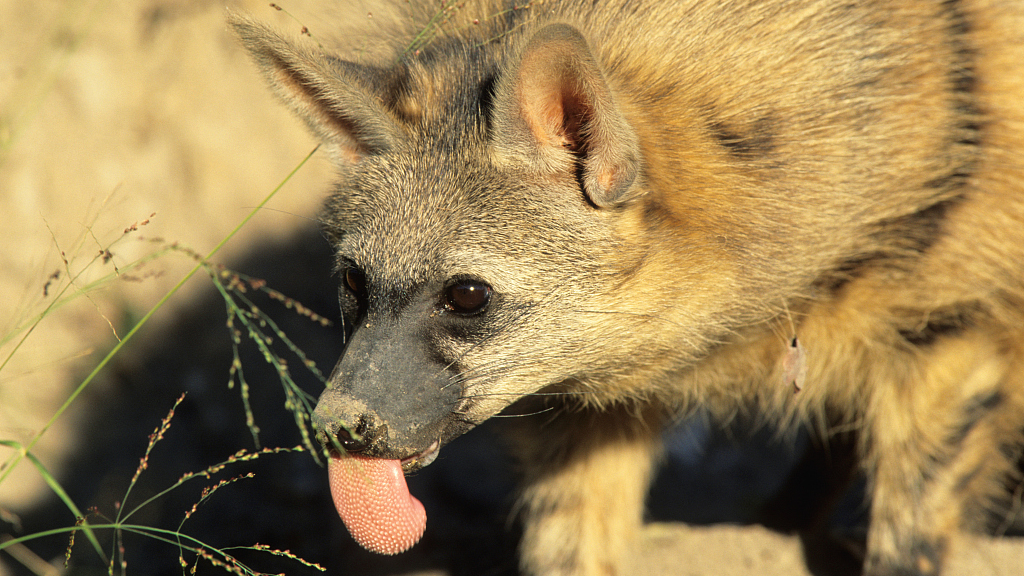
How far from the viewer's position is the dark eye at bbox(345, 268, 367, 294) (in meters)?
2.30

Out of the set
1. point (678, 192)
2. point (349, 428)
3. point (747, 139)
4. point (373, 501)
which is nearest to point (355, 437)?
point (349, 428)

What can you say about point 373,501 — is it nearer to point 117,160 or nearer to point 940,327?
point 940,327

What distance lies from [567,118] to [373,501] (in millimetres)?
1074

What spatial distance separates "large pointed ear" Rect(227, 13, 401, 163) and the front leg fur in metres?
1.26

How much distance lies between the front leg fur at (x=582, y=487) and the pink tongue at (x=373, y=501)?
3.34 feet

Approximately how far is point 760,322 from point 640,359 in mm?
396

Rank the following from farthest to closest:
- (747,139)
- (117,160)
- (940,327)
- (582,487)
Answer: (117,160) → (582,487) → (940,327) → (747,139)

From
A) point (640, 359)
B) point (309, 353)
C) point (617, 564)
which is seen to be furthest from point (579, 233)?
point (309, 353)

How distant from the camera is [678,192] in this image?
88.0 inches

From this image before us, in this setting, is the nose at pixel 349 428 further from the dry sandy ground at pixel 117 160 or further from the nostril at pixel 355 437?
the dry sandy ground at pixel 117 160

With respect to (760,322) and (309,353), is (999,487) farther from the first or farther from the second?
(309,353)

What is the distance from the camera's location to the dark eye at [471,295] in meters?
2.17

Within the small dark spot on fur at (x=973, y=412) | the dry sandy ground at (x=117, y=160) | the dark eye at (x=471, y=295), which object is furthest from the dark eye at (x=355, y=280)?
the small dark spot on fur at (x=973, y=412)

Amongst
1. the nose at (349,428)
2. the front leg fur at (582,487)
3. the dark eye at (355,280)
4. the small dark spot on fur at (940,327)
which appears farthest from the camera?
the front leg fur at (582,487)
